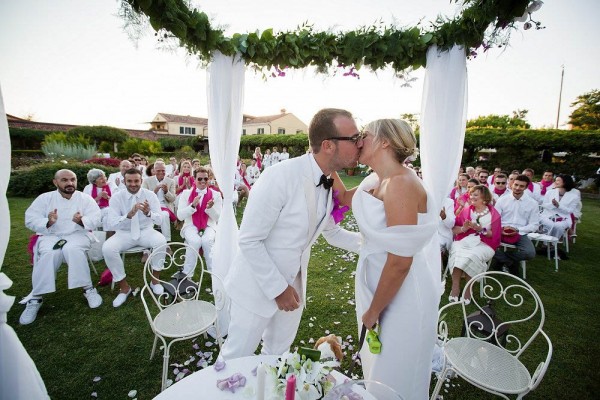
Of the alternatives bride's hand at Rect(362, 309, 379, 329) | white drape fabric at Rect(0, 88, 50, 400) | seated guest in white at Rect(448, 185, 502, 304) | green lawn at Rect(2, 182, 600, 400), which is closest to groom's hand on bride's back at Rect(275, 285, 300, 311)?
bride's hand at Rect(362, 309, 379, 329)

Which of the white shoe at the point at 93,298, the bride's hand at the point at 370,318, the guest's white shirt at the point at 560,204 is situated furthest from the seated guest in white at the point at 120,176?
the guest's white shirt at the point at 560,204

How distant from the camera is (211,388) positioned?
180cm

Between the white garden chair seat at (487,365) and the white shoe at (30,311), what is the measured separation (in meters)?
5.71

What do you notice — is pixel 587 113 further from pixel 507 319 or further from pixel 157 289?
pixel 157 289

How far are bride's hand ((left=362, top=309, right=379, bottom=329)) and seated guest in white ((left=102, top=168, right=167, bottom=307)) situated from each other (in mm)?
4064

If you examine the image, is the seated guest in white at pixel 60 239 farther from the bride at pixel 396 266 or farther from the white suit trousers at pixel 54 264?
the bride at pixel 396 266

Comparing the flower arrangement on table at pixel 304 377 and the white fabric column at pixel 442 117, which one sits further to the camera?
the white fabric column at pixel 442 117

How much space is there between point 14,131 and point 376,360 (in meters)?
39.7

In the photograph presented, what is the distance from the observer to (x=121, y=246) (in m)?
5.24

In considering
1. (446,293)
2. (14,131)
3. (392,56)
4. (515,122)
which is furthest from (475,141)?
(515,122)

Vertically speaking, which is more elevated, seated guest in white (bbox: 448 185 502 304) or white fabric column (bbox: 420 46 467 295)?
white fabric column (bbox: 420 46 467 295)

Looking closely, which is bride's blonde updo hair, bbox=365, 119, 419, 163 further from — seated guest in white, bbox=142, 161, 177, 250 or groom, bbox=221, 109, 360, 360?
seated guest in white, bbox=142, 161, 177, 250

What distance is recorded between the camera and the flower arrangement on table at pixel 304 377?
4.83 ft

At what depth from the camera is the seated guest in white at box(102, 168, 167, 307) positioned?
4.95 meters
